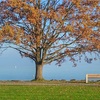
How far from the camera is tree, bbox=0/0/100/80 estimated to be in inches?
1395

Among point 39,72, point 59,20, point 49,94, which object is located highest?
point 59,20

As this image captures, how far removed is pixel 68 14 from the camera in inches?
1453

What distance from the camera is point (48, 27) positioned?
1468 inches

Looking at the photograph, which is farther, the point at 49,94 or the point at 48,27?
the point at 48,27

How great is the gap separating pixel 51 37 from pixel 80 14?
354cm

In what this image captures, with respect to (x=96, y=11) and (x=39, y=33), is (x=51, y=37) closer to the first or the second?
(x=39, y=33)

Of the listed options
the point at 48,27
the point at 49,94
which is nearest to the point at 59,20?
the point at 48,27

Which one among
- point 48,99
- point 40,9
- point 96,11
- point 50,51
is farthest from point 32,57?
point 48,99

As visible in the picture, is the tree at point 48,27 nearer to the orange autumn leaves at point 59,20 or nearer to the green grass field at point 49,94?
the orange autumn leaves at point 59,20

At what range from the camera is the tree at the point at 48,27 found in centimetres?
3544

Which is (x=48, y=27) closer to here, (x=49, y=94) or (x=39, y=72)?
(x=39, y=72)

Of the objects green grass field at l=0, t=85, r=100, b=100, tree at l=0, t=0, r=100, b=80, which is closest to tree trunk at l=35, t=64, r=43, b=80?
tree at l=0, t=0, r=100, b=80

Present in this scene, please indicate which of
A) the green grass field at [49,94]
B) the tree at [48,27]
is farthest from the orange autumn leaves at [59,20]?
the green grass field at [49,94]

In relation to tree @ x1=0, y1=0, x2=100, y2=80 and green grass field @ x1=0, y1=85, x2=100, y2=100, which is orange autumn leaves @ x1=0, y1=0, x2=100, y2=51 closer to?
tree @ x1=0, y1=0, x2=100, y2=80
